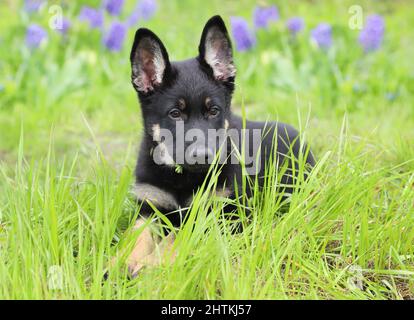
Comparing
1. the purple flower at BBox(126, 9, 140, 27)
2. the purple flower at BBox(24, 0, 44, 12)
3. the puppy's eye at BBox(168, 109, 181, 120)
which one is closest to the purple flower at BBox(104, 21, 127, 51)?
the purple flower at BBox(126, 9, 140, 27)

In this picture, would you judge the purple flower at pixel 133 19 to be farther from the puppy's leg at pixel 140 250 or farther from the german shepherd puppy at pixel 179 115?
the puppy's leg at pixel 140 250

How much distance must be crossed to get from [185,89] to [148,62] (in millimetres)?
283

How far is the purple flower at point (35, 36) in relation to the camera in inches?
266

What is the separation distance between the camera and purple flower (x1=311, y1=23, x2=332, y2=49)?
22.4 feet

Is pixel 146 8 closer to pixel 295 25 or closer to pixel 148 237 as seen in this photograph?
pixel 295 25

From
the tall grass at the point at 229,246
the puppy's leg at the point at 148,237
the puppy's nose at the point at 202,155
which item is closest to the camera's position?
the tall grass at the point at 229,246

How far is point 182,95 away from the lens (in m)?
3.89

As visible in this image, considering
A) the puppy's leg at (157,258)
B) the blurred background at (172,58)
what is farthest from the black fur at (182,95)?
the blurred background at (172,58)

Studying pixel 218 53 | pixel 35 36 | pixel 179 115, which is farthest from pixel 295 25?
pixel 179 115

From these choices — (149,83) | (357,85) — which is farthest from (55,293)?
(357,85)

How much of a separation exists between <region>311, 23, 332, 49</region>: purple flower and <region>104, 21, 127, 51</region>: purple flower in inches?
79.8

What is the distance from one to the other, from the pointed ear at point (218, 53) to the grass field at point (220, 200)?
0.24 meters

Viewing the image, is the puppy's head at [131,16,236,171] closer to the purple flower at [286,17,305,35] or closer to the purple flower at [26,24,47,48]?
the purple flower at [26,24,47,48]

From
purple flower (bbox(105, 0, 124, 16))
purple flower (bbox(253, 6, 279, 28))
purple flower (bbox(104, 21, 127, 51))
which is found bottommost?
purple flower (bbox(104, 21, 127, 51))
